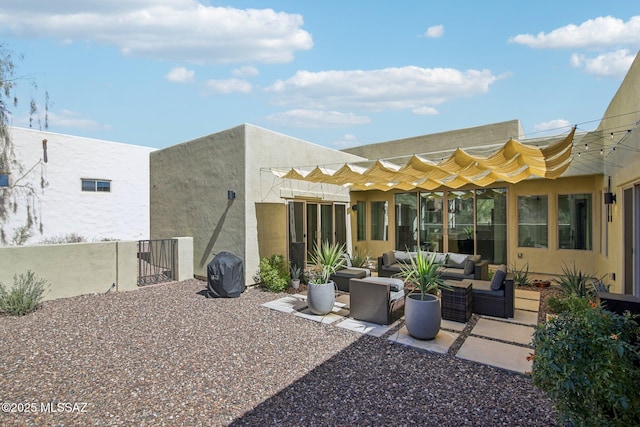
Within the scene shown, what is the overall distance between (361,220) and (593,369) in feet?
38.3

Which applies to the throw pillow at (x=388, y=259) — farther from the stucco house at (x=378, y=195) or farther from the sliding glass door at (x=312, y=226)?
the sliding glass door at (x=312, y=226)

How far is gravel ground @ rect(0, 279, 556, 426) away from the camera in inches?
129

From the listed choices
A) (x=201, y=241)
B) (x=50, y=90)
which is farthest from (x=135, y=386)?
(x=50, y=90)

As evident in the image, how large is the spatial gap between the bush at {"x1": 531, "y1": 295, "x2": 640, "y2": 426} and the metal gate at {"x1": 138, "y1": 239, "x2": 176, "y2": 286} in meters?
9.37

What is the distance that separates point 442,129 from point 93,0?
1212 cm

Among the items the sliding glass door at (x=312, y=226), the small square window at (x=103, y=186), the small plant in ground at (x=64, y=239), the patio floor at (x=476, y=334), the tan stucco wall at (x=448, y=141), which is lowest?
the patio floor at (x=476, y=334)

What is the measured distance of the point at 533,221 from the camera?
10312 millimetres

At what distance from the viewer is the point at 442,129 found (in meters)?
13.7

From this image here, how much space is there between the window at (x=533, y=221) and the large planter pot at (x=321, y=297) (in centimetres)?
742

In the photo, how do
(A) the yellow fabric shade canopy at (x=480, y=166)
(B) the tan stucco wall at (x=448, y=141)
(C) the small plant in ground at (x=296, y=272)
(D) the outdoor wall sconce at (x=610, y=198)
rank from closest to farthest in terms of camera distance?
(A) the yellow fabric shade canopy at (x=480, y=166)
(D) the outdoor wall sconce at (x=610, y=198)
(C) the small plant in ground at (x=296, y=272)
(B) the tan stucco wall at (x=448, y=141)

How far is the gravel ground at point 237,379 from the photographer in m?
3.27

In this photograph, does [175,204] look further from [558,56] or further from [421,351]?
[558,56]

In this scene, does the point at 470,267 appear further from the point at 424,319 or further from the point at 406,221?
the point at 406,221

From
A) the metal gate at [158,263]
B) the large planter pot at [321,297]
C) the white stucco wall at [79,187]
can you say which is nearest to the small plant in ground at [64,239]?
the white stucco wall at [79,187]
